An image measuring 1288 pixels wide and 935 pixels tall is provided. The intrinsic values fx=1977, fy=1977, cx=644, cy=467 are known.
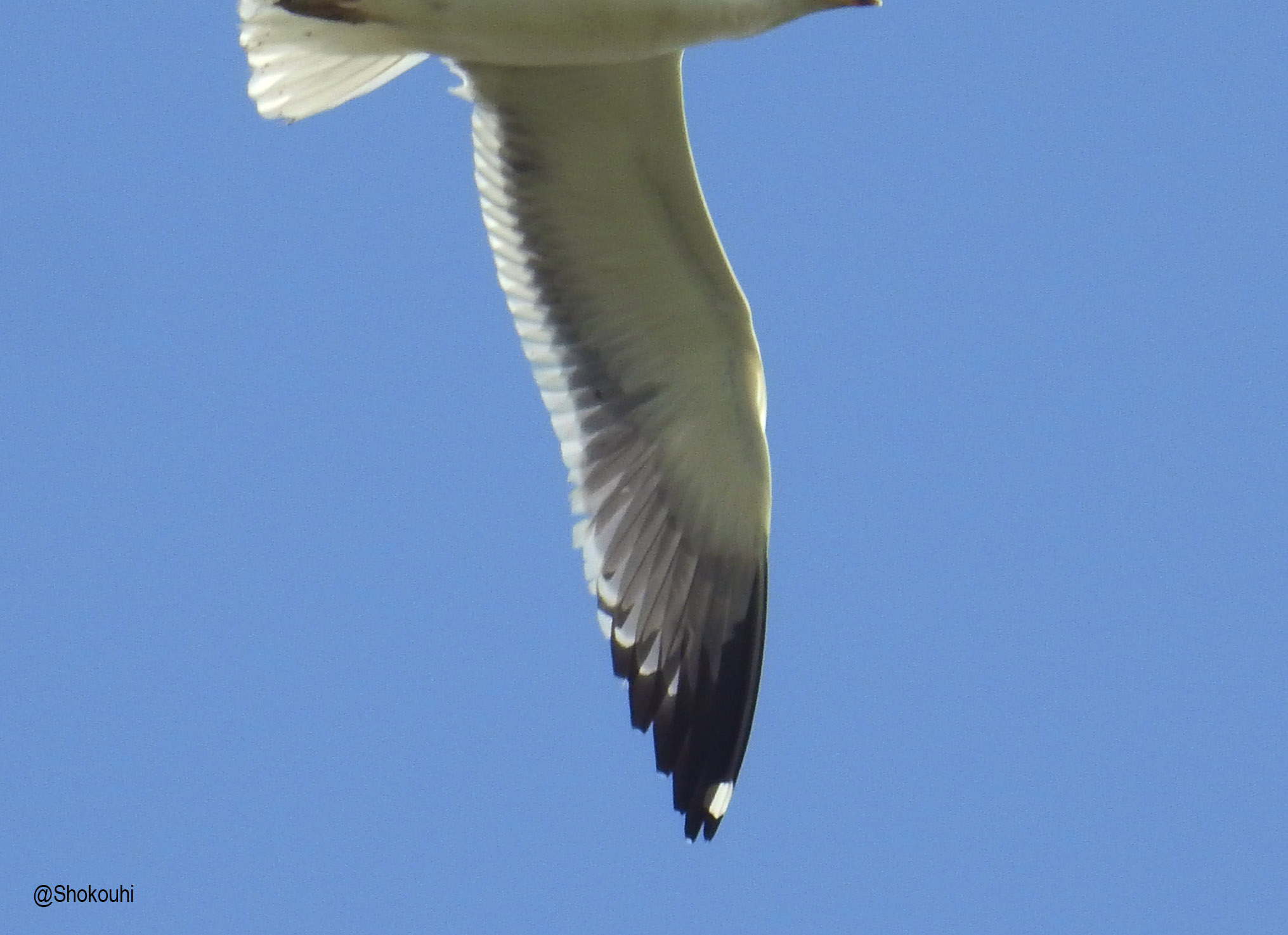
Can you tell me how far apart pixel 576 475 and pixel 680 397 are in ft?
1.07

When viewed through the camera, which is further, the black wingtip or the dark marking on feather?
the black wingtip

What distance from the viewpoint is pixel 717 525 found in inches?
196

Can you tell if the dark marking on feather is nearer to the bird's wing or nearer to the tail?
the tail

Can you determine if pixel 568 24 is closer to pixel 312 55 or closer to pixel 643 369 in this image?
pixel 312 55

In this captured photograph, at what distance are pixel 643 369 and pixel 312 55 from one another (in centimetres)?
112

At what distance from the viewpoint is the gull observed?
15.6 ft

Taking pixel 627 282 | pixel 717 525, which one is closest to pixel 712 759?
pixel 717 525

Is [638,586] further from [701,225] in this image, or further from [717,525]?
[701,225]

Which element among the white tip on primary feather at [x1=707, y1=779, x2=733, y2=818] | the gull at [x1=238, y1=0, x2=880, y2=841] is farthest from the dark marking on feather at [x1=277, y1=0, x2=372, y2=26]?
the white tip on primary feather at [x1=707, y1=779, x2=733, y2=818]

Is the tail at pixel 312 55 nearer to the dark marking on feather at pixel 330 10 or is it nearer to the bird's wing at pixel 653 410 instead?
the dark marking on feather at pixel 330 10

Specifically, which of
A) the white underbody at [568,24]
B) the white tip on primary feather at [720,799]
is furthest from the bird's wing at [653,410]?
the white underbody at [568,24]

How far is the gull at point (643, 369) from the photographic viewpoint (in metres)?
4.75

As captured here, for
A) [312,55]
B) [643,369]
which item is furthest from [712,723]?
[312,55]

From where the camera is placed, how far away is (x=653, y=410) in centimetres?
498
